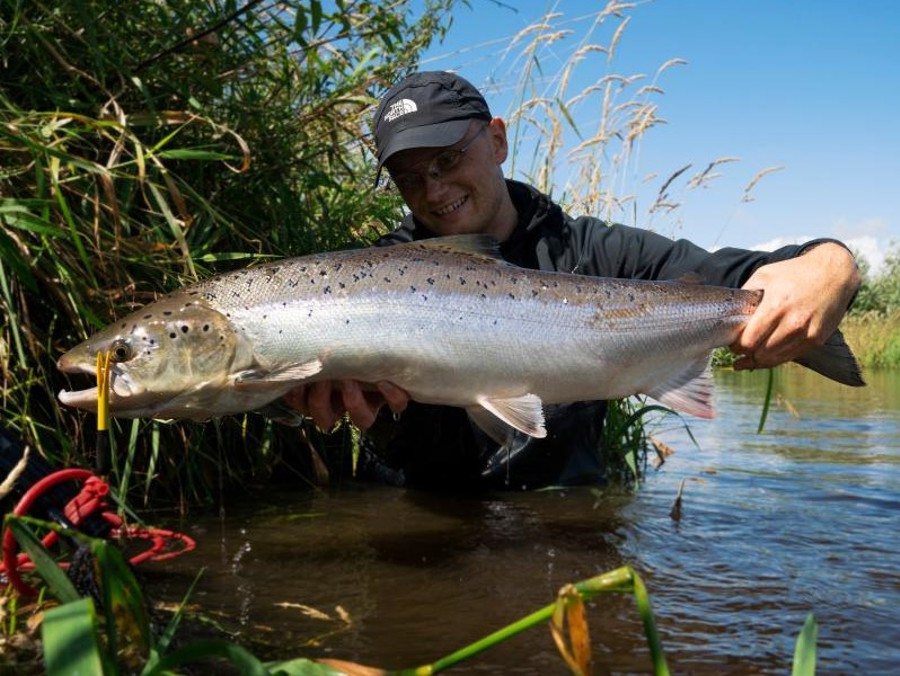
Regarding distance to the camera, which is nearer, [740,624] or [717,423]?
[740,624]

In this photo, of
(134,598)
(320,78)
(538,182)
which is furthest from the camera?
(538,182)

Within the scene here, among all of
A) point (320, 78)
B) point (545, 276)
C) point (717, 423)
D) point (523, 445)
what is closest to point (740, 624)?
Result: point (545, 276)

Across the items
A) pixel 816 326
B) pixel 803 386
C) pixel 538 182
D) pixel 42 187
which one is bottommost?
pixel 803 386

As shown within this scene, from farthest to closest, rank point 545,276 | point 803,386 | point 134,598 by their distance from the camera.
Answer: point 803,386 → point 545,276 → point 134,598

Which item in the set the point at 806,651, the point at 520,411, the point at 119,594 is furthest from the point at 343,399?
the point at 806,651

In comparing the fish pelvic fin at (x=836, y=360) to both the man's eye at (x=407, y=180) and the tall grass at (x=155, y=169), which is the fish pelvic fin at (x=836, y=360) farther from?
the tall grass at (x=155, y=169)

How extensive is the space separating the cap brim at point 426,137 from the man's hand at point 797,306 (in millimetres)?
1531

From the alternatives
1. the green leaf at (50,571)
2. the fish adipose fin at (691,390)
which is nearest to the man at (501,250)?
the fish adipose fin at (691,390)

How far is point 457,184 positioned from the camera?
426 cm

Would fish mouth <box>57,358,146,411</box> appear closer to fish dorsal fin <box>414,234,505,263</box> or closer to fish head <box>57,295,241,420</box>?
fish head <box>57,295,241,420</box>

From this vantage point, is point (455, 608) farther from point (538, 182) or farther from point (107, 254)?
point (538, 182)

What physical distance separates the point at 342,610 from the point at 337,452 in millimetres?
2225

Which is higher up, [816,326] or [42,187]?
[42,187]

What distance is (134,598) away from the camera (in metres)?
1.83
